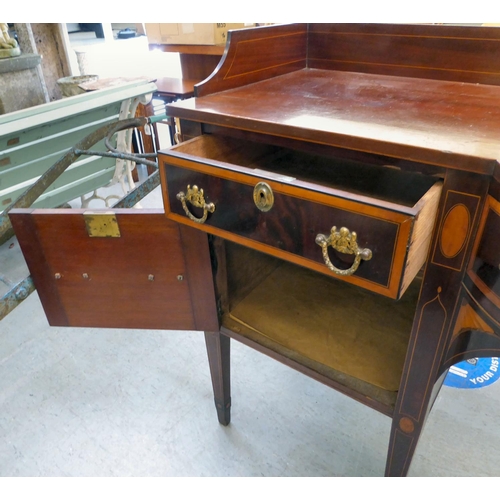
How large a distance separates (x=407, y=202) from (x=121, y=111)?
1.38 metres

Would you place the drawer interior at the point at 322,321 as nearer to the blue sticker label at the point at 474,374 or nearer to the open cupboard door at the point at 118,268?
the open cupboard door at the point at 118,268

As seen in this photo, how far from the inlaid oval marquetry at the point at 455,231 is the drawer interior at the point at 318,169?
22cm

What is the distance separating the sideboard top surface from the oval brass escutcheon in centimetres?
10

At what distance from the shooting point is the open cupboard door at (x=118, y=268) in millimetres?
784

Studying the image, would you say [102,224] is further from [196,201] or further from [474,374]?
[474,374]

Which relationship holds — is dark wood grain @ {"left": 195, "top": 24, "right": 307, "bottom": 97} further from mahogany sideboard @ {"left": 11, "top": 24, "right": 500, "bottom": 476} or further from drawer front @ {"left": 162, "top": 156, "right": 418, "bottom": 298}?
drawer front @ {"left": 162, "top": 156, "right": 418, "bottom": 298}

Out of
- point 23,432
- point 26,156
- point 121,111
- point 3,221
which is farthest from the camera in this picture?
point 121,111

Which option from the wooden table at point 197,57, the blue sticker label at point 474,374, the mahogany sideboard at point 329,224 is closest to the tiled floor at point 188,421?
the blue sticker label at point 474,374

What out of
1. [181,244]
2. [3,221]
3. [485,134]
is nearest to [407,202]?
[485,134]

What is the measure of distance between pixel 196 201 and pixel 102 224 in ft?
0.67

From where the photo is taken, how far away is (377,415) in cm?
121

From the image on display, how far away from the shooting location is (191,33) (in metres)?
2.26

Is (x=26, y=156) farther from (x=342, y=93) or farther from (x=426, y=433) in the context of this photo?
(x=426, y=433)

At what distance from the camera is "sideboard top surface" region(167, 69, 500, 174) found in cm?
54
